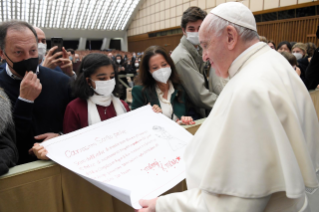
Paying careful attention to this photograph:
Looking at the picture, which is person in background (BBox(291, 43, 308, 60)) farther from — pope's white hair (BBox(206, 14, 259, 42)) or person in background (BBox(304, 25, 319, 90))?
pope's white hair (BBox(206, 14, 259, 42))

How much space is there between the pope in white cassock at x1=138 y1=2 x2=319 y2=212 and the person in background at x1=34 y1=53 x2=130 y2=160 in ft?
3.31

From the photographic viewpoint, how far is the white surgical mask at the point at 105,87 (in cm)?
174

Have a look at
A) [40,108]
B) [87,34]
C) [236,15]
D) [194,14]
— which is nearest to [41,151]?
[40,108]

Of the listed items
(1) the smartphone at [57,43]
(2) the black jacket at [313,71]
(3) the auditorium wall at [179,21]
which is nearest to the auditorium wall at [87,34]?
(3) the auditorium wall at [179,21]

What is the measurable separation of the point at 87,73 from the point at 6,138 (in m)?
0.80

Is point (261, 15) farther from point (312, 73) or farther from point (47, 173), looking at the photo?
point (47, 173)

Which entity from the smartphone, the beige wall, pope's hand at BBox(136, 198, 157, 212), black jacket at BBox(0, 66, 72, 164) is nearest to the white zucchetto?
pope's hand at BBox(136, 198, 157, 212)

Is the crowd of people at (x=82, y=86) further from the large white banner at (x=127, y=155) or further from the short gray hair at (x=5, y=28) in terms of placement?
the large white banner at (x=127, y=155)

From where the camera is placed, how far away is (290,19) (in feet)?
29.4

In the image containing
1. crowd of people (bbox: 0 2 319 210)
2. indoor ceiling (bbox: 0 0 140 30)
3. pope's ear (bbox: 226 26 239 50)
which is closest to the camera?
pope's ear (bbox: 226 26 239 50)

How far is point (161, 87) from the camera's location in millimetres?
2158

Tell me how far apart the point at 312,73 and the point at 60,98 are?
106 inches

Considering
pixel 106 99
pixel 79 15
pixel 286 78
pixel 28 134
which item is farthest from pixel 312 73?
pixel 79 15

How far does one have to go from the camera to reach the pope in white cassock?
0.71 metres
